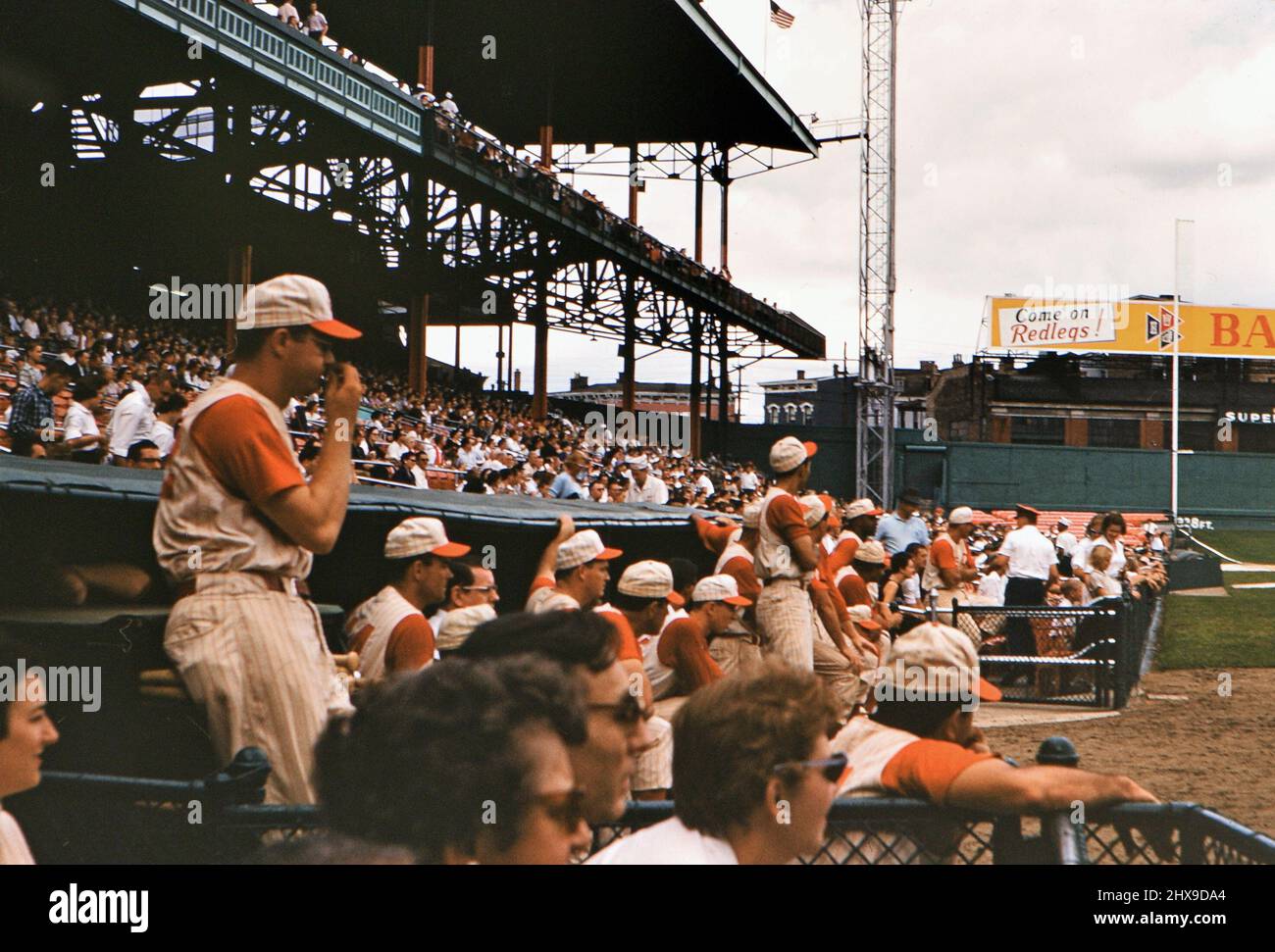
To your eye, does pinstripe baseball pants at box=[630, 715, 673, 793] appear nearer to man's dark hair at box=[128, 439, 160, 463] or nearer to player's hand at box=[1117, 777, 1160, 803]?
player's hand at box=[1117, 777, 1160, 803]

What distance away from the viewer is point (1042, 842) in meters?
2.52

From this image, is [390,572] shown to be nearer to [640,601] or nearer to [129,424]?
[640,601]

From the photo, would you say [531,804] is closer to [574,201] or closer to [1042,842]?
[1042,842]

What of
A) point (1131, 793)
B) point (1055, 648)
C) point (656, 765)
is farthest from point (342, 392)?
point (1055, 648)

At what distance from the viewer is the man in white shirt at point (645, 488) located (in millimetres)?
16016

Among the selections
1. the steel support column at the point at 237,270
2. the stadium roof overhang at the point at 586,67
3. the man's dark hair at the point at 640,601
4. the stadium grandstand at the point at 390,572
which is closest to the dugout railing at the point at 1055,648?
the stadium grandstand at the point at 390,572

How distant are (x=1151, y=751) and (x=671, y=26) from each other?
1761cm

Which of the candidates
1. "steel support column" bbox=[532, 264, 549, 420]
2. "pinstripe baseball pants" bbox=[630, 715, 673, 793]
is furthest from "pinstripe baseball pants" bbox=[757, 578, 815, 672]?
"steel support column" bbox=[532, 264, 549, 420]

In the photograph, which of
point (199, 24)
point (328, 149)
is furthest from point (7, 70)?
point (199, 24)

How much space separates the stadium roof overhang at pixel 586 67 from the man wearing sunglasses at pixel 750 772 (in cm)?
1713

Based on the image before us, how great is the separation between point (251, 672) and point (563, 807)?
1229 mm

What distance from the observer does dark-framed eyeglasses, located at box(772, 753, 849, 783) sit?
2.04 m

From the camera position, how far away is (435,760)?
148 cm
